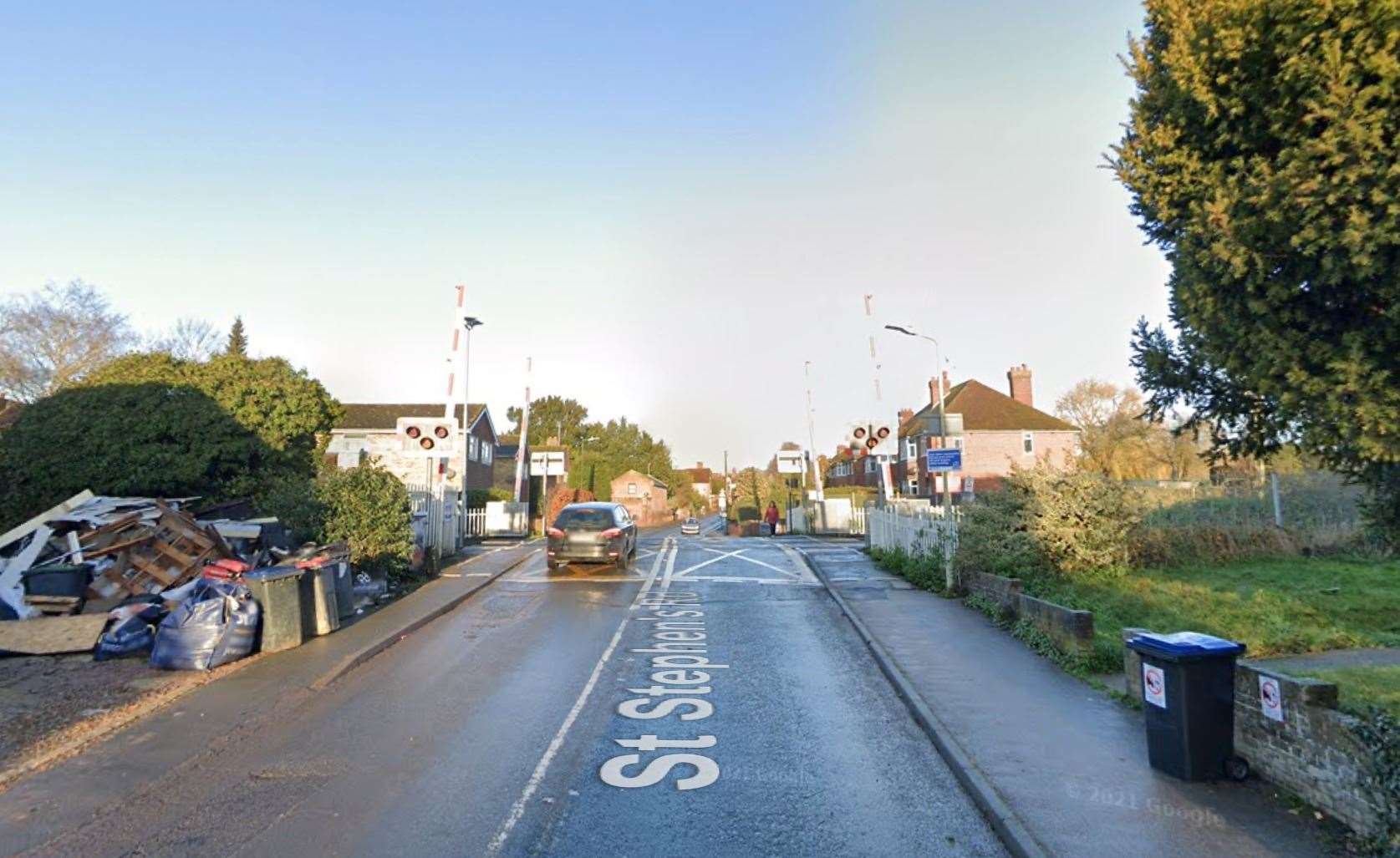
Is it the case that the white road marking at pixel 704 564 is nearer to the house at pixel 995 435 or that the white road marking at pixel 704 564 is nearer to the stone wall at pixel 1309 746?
the stone wall at pixel 1309 746

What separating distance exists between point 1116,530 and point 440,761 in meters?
11.7

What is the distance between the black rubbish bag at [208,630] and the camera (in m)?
9.09

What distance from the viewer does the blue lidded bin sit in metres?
5.60

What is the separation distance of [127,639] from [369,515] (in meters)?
5.05

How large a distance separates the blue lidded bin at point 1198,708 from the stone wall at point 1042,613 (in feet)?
10.3

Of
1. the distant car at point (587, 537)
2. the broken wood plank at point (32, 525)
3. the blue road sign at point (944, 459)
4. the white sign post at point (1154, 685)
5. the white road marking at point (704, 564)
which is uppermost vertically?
the blue road sign at point (944, 459)

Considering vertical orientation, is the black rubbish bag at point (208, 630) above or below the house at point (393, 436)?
below

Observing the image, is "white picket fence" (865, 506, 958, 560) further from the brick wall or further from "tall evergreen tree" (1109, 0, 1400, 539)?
the brick wall

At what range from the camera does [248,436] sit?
18.9 meters

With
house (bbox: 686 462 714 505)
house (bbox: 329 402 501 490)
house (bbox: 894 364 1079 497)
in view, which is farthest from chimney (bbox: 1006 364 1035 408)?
house (bbox: 686 462 714 505)

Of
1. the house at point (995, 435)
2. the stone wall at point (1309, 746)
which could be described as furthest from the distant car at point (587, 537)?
the house at point (995, 435)

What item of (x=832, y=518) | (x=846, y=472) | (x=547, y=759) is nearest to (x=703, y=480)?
(x=846, y=472)

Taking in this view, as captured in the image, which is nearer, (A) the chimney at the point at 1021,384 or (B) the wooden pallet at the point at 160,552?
(B) the wooden pallet at the point at 160,552

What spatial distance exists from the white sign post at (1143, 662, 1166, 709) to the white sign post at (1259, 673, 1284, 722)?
0.56 m
